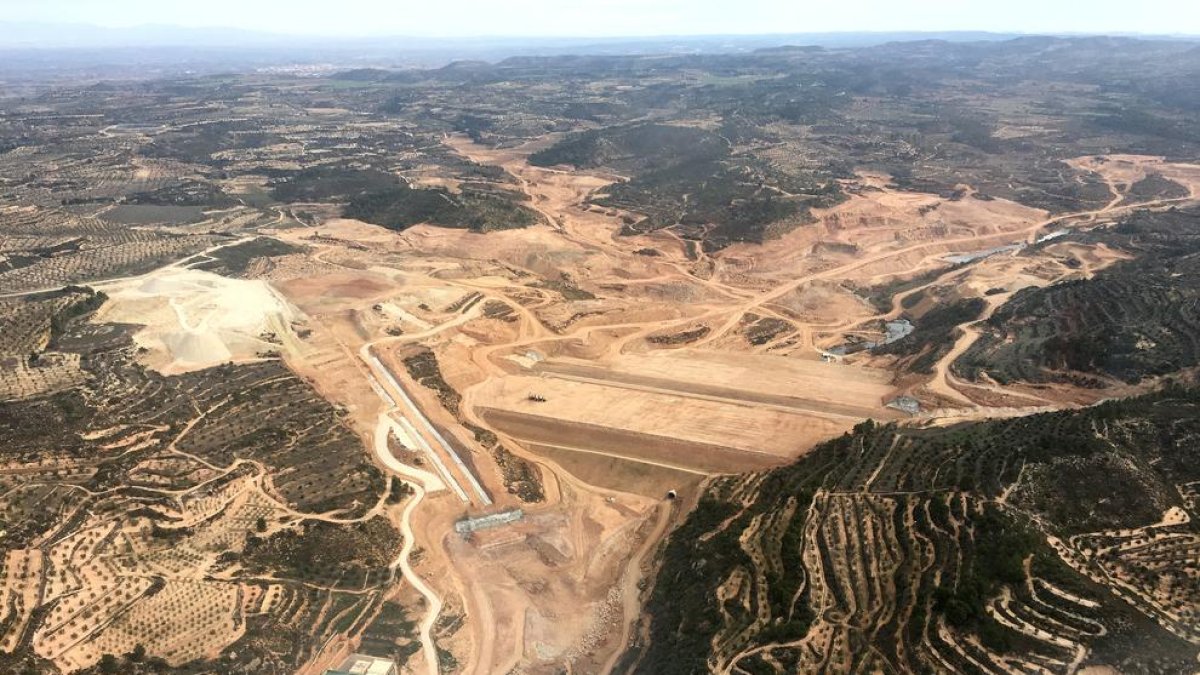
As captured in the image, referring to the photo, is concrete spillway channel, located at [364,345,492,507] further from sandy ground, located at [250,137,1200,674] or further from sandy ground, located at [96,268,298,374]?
sandy ground, located at [96,268,298,374]

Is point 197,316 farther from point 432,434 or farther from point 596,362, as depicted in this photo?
point 596,362

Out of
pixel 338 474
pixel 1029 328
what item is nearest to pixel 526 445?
pixel 338 474

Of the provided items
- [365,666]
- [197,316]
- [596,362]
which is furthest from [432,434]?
[197,316]

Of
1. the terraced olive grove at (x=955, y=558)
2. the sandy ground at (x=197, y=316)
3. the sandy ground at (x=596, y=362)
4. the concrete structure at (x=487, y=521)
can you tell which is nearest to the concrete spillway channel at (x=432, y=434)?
the sandy ground at (x=596, y=362)

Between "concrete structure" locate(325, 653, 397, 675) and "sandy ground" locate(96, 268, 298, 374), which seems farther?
"sandy ground" locate(96, 268, 298, 374)

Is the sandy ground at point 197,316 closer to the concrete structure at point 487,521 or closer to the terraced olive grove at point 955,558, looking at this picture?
the concrete structure at point 487,521

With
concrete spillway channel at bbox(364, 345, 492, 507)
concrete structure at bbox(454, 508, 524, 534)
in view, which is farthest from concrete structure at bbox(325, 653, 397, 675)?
concrete spillway channel at bbox(364, 345, 492, 507)

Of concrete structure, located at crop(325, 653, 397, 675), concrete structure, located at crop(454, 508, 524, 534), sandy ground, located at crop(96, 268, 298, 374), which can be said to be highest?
sandy ground, located at crop(96, 268, 298, 374)
